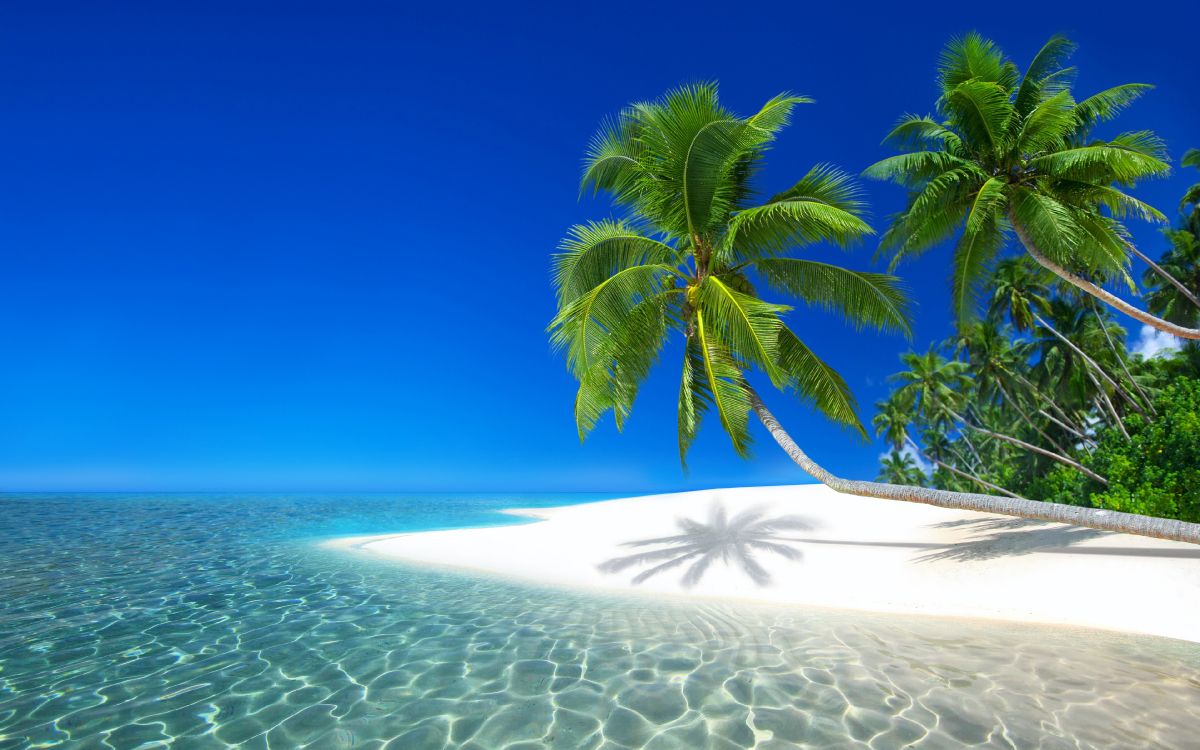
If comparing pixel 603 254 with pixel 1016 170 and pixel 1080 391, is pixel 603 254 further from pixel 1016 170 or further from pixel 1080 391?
pixel 1080 391

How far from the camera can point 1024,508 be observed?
6633 mm

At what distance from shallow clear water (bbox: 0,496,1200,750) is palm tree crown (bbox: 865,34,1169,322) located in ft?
25.3

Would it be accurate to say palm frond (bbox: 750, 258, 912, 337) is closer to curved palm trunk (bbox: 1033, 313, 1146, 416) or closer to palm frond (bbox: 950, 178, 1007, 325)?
palm frond (bbox: 950, 178, 1007, 325)

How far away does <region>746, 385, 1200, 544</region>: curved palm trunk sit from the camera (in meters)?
6.09

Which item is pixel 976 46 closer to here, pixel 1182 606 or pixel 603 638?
pixel 1182 606

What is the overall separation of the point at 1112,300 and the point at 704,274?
7.09 m

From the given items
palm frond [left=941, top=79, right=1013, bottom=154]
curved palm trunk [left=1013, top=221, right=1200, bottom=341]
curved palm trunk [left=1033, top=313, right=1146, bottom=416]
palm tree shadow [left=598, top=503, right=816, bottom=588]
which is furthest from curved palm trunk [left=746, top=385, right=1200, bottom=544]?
curved palm trunk [left=1033, top=313, right=1146, bottom=416]

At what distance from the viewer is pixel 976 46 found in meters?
11.0

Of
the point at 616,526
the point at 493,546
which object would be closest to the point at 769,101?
the point at 616,526

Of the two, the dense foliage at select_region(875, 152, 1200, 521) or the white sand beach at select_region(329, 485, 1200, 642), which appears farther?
the dense foliage at select_region(875, 152, 1200, 521)

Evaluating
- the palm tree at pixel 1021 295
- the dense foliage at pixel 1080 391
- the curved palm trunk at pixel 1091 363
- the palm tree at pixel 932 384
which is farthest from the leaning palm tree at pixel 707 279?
the palm tree at pixel 932 384

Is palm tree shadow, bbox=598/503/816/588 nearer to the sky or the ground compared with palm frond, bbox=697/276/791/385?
nearer to the ground

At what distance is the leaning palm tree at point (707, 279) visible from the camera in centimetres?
848

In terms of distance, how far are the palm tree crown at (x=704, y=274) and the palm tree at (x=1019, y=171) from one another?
300 cm
